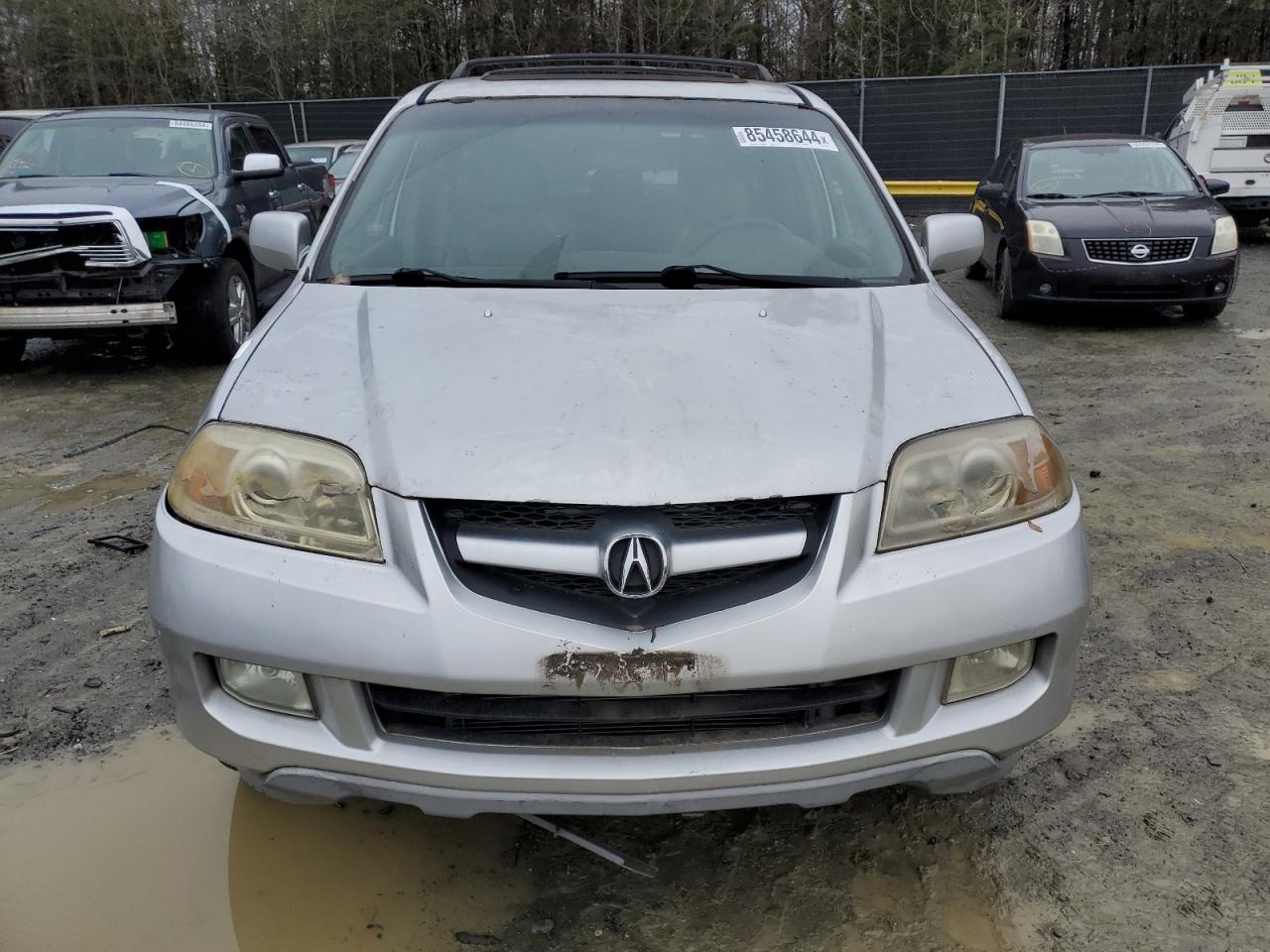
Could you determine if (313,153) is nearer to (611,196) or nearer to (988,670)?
(611,196)

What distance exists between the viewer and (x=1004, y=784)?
243 centimetres

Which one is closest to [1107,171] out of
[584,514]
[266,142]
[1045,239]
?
[1045,239]

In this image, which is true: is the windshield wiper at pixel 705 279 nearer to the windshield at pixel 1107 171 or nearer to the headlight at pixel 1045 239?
the headlight at pixel 1045 239

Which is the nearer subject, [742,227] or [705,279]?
[705,279]

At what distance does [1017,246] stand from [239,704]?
7.37 meters

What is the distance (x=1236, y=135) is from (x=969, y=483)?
40.0ft

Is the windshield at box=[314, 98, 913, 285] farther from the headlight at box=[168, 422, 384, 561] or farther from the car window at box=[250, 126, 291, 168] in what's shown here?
the car window at box=[250, 126, 291, 168]

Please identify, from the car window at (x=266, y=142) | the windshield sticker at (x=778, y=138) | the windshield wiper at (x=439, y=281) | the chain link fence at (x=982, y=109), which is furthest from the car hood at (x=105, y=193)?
the chain link fence at (x=982, y=109)

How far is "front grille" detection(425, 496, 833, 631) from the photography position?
5.72 feet

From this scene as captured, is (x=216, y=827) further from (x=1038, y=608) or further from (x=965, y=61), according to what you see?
(x=965, y=61)

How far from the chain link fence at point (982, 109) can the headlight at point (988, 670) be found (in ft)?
51.8

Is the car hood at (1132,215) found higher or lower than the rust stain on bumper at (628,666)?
higher

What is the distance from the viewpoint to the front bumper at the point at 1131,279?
7.37 metres

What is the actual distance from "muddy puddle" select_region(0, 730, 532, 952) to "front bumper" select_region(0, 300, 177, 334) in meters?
4.16
